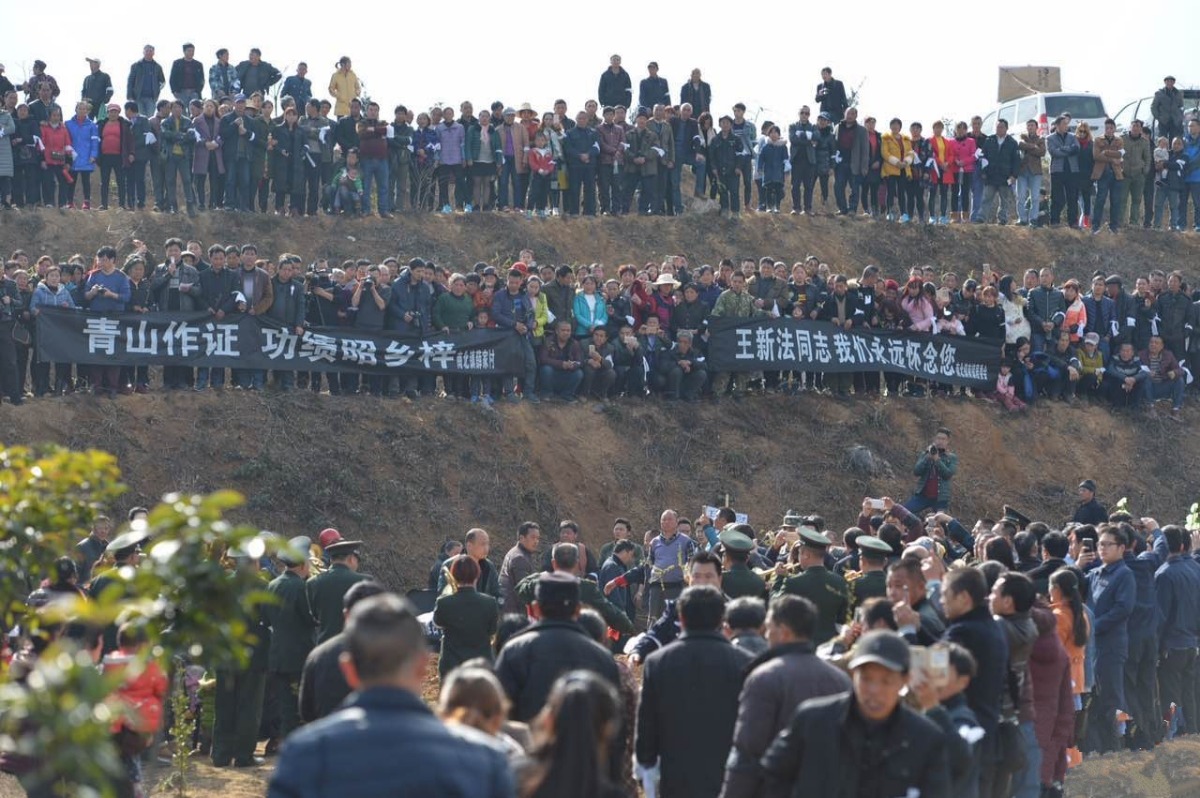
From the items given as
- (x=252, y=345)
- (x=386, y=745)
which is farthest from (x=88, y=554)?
(x=386, y=745)

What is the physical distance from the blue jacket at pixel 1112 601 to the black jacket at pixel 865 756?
736 cm

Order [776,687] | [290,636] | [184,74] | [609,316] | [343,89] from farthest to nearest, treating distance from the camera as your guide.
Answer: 1. [343,89]
2. [184,74]
3. [609,316]
4. [290,636]
5. [776,687]

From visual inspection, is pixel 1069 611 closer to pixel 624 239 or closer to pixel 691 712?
pixel 691 712

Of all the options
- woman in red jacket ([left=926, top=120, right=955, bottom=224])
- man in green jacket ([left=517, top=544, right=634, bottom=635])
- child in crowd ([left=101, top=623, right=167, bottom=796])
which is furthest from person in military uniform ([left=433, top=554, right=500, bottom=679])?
woman in red jacket ([left=926, top=120, right=955, bottom=224])

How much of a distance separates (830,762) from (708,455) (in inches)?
716

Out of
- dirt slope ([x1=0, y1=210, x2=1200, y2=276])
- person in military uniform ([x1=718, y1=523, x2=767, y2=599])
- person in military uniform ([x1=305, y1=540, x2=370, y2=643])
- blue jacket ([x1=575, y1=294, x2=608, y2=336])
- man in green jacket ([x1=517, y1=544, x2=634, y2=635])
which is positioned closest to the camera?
man in green jacket ([x1=517, y1=544, x2=634, y2=635])

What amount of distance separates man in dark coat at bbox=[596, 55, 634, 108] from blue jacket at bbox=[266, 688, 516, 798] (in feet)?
81.8

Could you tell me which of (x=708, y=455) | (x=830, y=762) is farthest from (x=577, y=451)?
(x=830, y=762)

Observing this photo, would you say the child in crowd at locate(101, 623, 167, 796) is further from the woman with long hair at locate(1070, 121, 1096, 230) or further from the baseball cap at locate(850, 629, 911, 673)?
the woman with long hair at locate(1070, 121, 1096, 230)

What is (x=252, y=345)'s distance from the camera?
21.7 metres

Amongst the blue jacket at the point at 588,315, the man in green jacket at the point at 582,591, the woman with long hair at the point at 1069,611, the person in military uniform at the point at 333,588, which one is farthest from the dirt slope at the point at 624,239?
the woman with long hair at the point at 1069,611

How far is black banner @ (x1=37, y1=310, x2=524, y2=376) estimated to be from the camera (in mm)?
20656

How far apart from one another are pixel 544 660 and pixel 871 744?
2.07m

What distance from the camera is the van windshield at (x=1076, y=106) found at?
36875 millimetres
